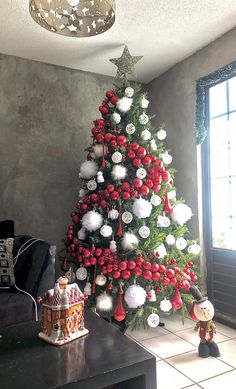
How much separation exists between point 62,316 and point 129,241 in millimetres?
1094

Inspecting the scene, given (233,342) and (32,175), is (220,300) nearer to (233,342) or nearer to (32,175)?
(233,342)

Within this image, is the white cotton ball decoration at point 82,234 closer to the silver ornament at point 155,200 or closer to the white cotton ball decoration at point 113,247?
the white cotton ball decoration at point 113,247

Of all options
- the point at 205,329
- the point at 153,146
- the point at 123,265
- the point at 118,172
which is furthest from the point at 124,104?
the point at 205,329

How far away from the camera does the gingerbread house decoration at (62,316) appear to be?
4.20 feet

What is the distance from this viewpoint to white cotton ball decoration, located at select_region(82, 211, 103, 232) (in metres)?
2.39

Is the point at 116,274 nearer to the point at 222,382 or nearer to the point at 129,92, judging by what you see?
the point at 222,382

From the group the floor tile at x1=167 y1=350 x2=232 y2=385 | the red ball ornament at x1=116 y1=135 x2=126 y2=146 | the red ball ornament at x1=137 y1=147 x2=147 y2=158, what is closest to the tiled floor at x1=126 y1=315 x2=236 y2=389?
the floor tile at x1=167 y1=350 x2=232 y2=385

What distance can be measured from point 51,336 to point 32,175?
2.10 metres

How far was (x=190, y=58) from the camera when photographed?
10.2 ft

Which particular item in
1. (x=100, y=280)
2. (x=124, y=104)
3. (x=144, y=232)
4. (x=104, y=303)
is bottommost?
(x=104, y=303)

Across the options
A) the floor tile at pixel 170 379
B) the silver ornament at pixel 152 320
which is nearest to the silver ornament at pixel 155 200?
the silver ornament at pixel 152 320

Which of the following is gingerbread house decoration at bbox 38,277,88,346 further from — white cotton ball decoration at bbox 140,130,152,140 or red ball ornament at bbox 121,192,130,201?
white cotton ball decoration at bbox 140,130,152,140

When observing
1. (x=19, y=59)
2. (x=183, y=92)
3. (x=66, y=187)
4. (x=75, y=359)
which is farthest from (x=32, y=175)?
(x=75, y=359)

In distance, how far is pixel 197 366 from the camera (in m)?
1.95
